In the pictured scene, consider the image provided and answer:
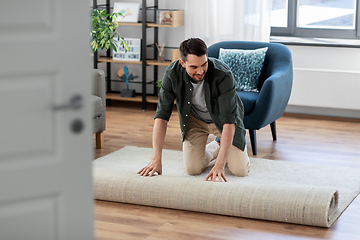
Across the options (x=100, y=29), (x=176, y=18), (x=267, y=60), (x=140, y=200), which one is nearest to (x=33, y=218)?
(x=140, y=200)

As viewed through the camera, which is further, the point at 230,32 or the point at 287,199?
the point at 230,32

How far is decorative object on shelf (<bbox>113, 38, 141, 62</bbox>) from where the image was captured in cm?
526

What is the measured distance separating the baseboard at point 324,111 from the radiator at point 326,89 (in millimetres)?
109

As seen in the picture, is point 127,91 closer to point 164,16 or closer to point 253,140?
point 164,16

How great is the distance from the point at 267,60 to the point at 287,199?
1795 millimetres

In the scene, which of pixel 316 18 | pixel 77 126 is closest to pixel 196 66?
pixel 77 126

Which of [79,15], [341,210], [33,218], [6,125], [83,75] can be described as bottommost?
[341,210]

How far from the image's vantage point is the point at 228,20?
5.04m

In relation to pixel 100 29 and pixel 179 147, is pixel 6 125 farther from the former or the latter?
pixel 100 29

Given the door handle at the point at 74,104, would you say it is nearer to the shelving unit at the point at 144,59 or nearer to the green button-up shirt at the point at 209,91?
the green button-up shirt at the point at 209,91

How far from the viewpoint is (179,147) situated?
3787mm

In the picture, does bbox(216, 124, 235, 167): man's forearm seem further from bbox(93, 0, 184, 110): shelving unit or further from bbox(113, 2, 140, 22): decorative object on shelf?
bbox(113, 2, 140, 22): decorative object on shelf

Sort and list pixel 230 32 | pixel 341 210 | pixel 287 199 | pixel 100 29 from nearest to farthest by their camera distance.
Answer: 1. pixel 287 199
2. pixel 341 210
3. pixel 100 29
4. pixel 230 32

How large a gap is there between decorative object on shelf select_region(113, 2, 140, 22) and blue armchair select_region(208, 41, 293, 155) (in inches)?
55.0
